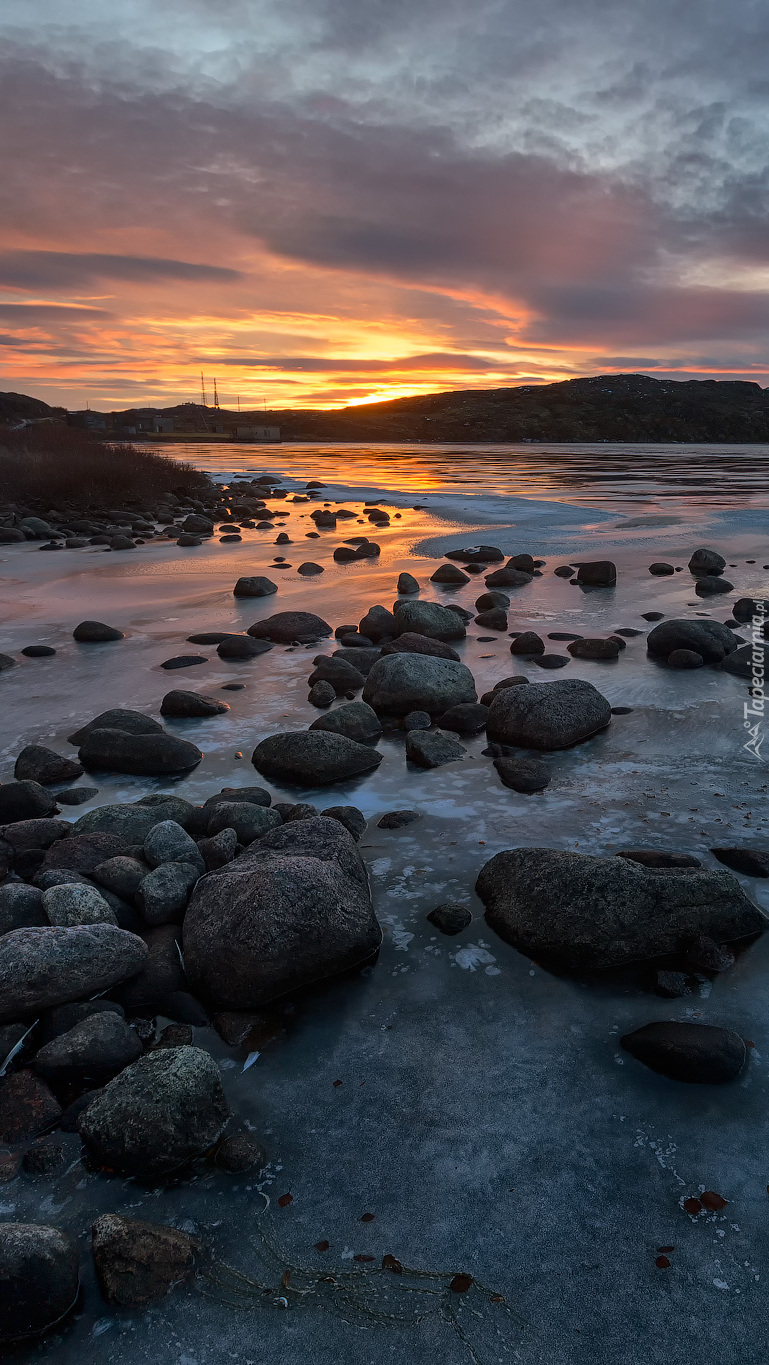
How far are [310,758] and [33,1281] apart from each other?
12.2ft

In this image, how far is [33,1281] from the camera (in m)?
2.28

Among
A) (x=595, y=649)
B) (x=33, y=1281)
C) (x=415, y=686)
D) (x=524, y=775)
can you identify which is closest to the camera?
(x=33, y=1281)

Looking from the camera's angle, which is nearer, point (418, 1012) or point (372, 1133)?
point (372, 1133)

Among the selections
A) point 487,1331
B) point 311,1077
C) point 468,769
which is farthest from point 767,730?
point 487,1331

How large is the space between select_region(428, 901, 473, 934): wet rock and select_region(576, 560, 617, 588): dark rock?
31.9ft

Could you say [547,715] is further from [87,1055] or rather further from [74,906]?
[87,1055]

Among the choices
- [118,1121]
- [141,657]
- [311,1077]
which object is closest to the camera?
[118,1121]

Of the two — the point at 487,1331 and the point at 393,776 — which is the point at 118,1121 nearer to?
the point at 487,1331

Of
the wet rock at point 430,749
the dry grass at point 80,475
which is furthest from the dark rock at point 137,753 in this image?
the dry grass at point 80,475

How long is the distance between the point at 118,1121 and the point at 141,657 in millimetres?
6932

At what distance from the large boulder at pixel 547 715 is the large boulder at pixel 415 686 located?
1.82 ft

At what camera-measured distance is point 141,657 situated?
923 cm

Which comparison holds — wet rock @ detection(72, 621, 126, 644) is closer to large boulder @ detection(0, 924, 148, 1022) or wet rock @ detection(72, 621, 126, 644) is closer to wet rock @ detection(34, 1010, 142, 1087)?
large boulder @ detection(0, 924, 148, 1022)

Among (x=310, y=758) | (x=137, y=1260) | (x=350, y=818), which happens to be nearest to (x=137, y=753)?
(x=310, y=758)
